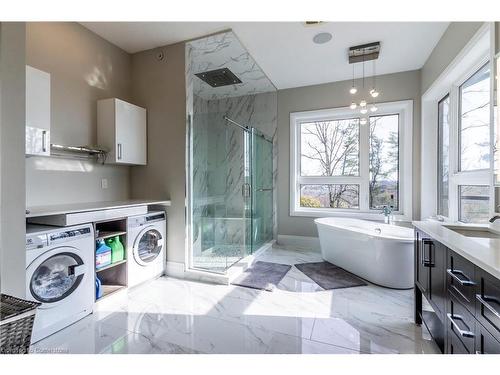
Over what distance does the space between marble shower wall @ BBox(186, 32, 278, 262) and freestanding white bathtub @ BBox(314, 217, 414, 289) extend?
1.28m

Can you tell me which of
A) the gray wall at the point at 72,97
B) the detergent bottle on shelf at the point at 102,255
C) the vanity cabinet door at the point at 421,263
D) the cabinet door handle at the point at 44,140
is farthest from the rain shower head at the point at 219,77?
the vanity cabinet door at the point at 421,263

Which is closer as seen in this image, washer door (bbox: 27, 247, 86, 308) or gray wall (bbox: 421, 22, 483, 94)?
washer door (bbox: 27, 247, 86, 308)

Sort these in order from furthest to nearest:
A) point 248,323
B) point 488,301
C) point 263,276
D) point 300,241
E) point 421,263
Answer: point 300,241 < point 263,276 < point 248,323 < point 421,263 < point 488,301

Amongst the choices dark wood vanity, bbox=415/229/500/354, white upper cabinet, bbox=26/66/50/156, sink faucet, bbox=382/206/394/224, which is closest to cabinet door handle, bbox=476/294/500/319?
dark wood vanity, bbox=415/229/500/354

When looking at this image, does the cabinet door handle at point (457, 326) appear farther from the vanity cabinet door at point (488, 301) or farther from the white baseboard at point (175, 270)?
the white baseboard at point (175, 270)

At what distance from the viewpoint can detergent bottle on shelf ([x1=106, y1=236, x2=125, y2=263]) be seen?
92.3 inches

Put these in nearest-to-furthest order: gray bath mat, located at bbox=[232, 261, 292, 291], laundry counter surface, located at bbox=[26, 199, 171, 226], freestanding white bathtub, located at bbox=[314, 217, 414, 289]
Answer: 1. laundry counter surface, located at bbox=[26, 199, 171, 226]
2. freestanding white bathtub, located at bbox=[314, 217, 414, 289]
3. gray bath mat, located at bbox=[232, 261, 292, 291]

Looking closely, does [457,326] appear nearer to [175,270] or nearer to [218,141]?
[175,270]

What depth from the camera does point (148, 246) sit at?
2.80 meters

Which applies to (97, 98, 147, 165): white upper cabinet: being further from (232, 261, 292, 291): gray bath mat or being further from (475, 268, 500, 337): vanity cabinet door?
(475, 268, 500, 337): vanity cabinet door

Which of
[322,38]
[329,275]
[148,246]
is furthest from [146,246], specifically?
[322,38]

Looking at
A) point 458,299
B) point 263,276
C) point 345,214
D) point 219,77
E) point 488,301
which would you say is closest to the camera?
point 488,301

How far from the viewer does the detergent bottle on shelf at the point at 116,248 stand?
92.3 inches

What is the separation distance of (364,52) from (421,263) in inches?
100
